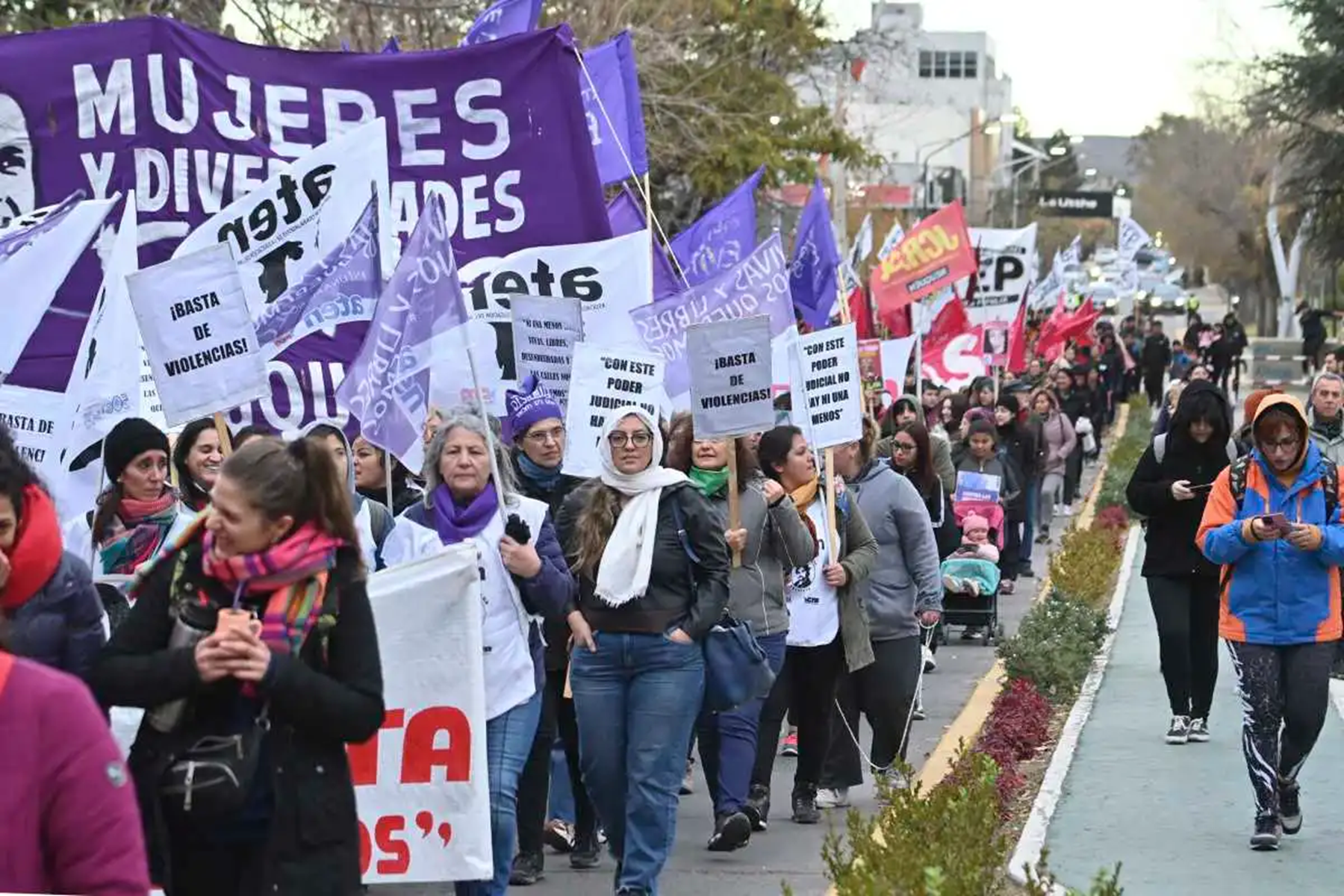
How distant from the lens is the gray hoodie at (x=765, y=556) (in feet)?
30.8

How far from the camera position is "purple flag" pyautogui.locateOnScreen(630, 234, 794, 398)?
40.5 feet

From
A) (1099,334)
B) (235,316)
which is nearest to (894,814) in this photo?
(235,316)

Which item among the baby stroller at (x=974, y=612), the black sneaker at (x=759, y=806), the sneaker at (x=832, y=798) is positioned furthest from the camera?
the baby stroller at (x=974, y=612)

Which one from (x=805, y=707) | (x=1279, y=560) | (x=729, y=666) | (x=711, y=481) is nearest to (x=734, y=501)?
(x=711, y=481)

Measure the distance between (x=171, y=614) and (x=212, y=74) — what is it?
5789 millimetres

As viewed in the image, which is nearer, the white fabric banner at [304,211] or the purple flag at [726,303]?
the white fabric banner at [304,211]

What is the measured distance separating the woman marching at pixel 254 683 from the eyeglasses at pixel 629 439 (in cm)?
314

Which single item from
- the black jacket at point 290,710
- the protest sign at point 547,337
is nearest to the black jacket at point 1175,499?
the protest sign at point 547,337

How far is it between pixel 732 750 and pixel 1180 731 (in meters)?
3.08

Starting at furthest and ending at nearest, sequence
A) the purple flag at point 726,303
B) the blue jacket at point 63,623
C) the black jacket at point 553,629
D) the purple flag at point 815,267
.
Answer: the purple flag at point 815,267 < the purple flag at point 726,303 < the black jacket at point 553,629 < the blue jacket at point 63,623

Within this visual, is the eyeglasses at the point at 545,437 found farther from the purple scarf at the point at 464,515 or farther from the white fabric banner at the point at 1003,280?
the white fabric banner at the point at 1003,280

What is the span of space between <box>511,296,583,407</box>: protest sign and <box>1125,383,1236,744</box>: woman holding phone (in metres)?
2.68

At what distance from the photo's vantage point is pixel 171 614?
190 inches

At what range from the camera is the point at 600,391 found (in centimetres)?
907
